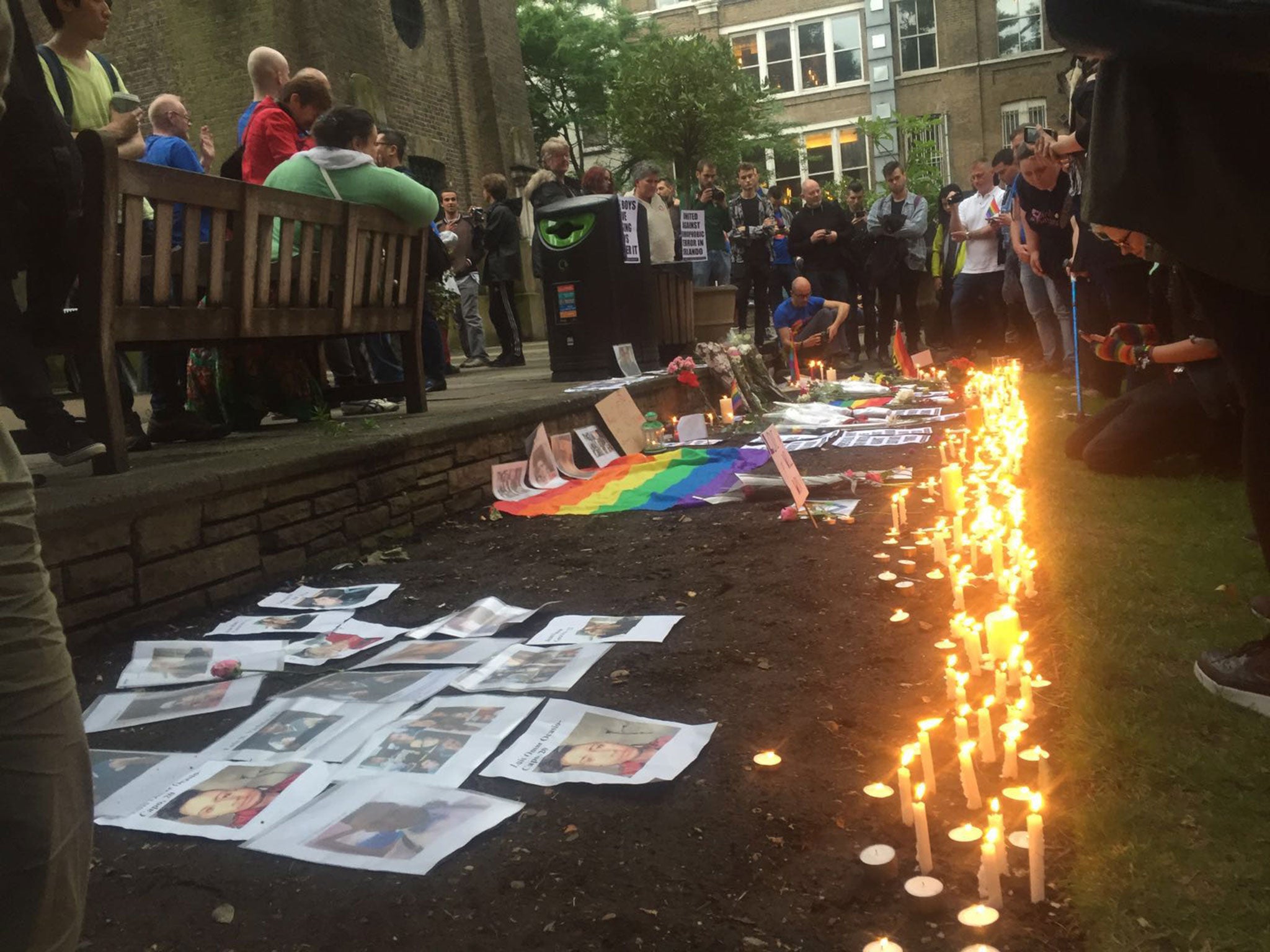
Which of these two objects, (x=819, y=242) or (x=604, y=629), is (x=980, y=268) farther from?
(x=604, y=629)

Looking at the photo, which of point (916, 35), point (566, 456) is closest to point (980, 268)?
point (566, 456)

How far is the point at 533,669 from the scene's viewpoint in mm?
2648

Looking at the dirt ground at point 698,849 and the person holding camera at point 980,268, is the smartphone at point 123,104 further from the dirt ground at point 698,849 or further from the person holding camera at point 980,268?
the person holding camera at point 980,268

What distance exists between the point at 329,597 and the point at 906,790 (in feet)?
7.69

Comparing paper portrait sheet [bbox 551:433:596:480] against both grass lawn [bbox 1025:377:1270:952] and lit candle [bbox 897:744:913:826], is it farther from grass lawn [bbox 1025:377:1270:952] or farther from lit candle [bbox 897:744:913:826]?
lit candle [bbox 897:744:913:826]

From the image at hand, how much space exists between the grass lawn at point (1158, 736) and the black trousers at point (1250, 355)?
15.7 inches

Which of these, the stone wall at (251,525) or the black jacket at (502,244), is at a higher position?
the black jacket at (502,244)

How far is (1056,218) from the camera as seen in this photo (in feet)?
23.9

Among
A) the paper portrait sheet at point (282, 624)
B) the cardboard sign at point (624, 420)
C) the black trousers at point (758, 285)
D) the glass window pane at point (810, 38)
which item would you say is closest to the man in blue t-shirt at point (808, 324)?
the black trousers at point (758, 285)

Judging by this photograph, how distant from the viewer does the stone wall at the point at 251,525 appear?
9.65 feet

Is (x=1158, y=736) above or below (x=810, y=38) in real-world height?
below

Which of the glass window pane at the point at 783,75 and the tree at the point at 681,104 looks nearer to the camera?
the tree at the point at 681,104

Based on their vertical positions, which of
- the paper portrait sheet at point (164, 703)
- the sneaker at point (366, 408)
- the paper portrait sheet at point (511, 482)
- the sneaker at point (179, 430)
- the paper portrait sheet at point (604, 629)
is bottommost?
the paper portrait sheet at point (604, 629)

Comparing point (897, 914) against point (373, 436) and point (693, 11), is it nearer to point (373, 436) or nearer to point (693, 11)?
point (373, 436)
